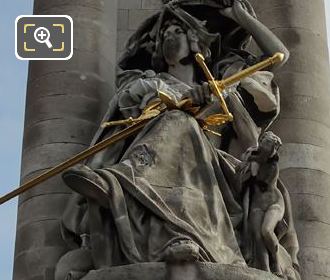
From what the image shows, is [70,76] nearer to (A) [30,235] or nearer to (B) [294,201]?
(A) [30,235]

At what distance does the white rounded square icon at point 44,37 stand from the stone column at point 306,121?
2.62 metres

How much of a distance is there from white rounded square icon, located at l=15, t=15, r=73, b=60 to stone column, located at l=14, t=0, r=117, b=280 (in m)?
0.11

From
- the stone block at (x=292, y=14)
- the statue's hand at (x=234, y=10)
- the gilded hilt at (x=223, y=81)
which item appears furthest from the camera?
the stone block at (x=292, y=14)

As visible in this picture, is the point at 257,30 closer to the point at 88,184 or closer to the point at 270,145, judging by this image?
the point at 270,145

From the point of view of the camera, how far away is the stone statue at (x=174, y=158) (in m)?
11.1

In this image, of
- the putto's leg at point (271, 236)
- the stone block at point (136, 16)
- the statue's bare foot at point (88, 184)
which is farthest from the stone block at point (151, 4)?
the statue's bare foot at point (88, 184)

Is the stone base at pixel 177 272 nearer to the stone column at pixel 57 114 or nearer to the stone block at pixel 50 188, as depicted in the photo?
the stone column at pixel 57 114

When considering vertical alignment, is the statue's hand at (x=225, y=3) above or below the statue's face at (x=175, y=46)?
above

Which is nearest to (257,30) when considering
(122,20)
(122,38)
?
(122,38)

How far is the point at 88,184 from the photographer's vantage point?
11102 mm

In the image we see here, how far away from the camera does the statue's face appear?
528 inches

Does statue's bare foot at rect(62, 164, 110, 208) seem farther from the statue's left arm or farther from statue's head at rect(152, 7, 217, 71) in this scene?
the statue's left arm

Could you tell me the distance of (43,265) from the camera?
42.3 ft

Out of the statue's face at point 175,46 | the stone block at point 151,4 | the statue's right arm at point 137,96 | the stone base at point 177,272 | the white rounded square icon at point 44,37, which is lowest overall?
the stone base at point 177,272
